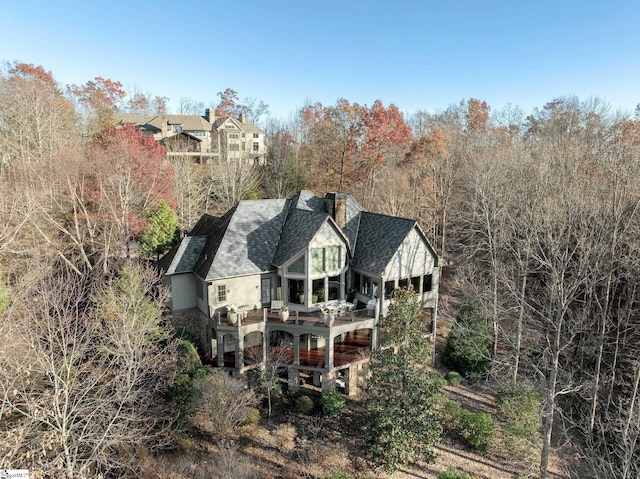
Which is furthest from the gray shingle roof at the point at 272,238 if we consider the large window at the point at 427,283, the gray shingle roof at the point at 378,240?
the large window at the point at 427,283

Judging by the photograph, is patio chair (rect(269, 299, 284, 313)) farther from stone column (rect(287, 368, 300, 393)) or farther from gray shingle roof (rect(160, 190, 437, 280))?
stone column (rect(287, 368, 300, 393))

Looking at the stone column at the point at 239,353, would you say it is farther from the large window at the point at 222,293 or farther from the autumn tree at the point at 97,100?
the autumn tree at the point at 97,100

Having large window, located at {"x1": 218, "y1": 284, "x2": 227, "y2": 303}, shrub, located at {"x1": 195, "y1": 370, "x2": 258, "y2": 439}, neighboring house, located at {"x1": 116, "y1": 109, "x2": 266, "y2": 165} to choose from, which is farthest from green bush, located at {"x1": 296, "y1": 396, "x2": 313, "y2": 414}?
neighboring house, located at {"x1": 116, "y1": 109, "x2": 266, "y2": 165}

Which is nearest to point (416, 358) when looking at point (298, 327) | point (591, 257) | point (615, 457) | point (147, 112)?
point (298, 327)

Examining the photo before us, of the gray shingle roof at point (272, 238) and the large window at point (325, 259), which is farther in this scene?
the gray shingle roof at point (272, 238)

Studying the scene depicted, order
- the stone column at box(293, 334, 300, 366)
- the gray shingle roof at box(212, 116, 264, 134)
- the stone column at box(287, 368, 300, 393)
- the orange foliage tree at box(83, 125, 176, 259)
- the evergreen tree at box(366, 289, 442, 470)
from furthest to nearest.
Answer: the gray shingle roof at box(212, 116, 264, 134)
the orange foliage tree at box(83, 125, 176, 259)
the stone column at box(287, 368, 300, 393)
the stone column at box(293, 334, 300, 366)
the evergreen tree at box(366, 289, 442, 470)

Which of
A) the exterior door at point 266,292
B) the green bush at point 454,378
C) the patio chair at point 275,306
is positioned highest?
the exterior door at point 266,292

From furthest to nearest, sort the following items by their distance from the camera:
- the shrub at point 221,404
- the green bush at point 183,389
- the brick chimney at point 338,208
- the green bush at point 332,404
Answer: the brick chimney at point 338,208 < the green bush at point 332,404 < the green bush at point 183,389 < the shrub at point 221,404

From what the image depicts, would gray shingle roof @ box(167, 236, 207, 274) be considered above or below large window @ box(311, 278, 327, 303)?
above
